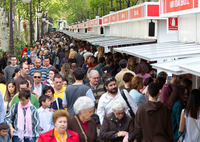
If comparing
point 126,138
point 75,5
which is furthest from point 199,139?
point 75,5

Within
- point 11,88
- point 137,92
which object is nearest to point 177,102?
point 137,92

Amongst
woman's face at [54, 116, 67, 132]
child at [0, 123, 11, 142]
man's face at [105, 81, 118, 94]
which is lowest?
child at [0, 123, 11, 142]

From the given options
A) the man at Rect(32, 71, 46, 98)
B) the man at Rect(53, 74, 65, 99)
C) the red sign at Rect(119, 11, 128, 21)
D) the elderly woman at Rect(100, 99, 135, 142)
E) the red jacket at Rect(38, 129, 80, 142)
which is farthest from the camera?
the red sign at Rect(119, 11, 128, 21)

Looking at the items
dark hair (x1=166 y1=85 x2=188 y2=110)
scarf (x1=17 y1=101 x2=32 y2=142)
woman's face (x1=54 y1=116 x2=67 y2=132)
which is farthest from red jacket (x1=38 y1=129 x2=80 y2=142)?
dark hair (x1=166 y1=85 x2=188 y2=110)

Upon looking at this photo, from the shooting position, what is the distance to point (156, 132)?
5.25 metres

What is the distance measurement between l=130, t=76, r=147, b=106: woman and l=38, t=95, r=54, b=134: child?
1492 mm

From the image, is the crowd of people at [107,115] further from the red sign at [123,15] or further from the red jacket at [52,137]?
the red sign at [123,15]

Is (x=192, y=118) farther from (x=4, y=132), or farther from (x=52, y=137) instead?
(x=4, y=132)

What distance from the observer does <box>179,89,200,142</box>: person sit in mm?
5348

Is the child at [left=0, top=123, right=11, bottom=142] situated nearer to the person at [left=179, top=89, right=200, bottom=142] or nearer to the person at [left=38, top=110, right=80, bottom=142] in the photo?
the person at [left=38, top=110, right=80, bottom=142]

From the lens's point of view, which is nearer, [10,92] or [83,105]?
[83,105]

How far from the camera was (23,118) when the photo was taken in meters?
5.87

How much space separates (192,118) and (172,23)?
680cm

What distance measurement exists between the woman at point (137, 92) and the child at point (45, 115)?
4.90ft
